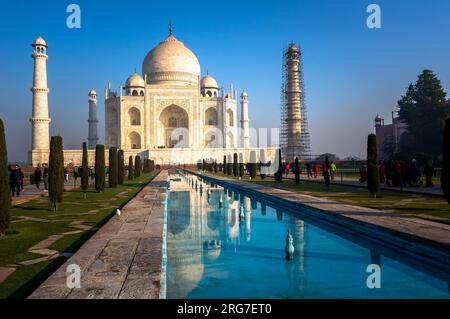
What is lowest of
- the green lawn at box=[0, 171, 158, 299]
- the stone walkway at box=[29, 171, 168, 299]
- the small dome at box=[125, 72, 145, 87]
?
the green lawn at box=[0, 171, 158, 299]

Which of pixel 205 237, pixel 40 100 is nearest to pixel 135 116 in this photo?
pixel 40 100

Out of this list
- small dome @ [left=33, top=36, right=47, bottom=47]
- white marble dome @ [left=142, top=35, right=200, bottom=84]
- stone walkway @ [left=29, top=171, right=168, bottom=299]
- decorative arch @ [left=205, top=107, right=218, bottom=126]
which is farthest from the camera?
decorative arch @ [left=205, top=107, right=218, bottom=126]

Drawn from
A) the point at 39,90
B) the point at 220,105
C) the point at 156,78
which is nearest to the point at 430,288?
the point at 39,90

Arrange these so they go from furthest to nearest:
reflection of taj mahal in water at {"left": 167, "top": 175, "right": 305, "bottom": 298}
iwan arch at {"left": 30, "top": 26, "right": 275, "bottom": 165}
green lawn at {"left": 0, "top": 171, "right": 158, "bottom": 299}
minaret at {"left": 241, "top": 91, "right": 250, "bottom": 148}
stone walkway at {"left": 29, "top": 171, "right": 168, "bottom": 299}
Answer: minaret at {"left": 241, "top": 91, "right": 250, "bottom": 148} → iwan arch at {"left": 30, "top": 26, "right": 275, "bottom": 165} → reflection of taj mahal in water at {"left": 167, "top": 175, "right": 305, "bottom": 298} → green lawn at {"left": 0, "top": 171, "right": 158, "bottom": 299} → stone walkway at {"left": 29, "top": 171, "right": 168, "bottom": 299}

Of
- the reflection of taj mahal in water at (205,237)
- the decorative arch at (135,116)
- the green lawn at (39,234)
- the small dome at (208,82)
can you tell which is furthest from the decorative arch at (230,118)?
the green lawn at (39,234)

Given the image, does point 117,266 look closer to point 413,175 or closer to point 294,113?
point 413,175

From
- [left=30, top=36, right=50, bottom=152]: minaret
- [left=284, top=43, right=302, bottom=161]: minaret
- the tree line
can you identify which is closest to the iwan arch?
[left=284, top=43, right=302, bottom=161]: minaret

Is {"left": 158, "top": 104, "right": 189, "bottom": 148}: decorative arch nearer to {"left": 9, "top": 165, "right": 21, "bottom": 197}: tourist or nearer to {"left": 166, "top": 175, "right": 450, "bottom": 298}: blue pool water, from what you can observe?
{"left": 9, "top": 165, "right": 21, "bottom": 197}: tourist
